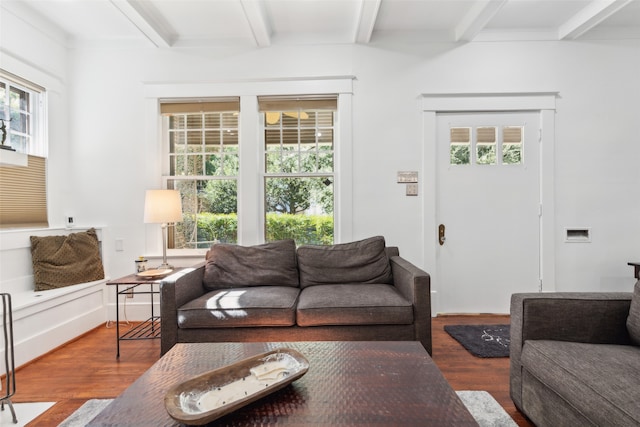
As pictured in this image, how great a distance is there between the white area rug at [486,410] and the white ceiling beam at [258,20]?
3.23 meters

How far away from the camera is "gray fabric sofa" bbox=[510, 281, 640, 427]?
47.6 inches

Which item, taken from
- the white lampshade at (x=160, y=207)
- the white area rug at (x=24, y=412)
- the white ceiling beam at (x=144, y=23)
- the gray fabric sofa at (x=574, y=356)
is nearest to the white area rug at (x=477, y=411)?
the gray fabric sofa at (x=574, y=356)

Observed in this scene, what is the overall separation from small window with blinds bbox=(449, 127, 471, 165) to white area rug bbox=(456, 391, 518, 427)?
225 centimetres

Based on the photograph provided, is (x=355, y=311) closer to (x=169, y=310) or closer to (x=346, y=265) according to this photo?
(x=346, y=265)

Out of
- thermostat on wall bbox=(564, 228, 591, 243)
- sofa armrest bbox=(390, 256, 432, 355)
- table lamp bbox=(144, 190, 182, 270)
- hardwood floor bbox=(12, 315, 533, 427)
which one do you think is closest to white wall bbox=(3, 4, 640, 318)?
thermostat on wall bbox=(564, 228, 591, 243)

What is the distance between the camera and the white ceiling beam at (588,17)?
2.79 meters

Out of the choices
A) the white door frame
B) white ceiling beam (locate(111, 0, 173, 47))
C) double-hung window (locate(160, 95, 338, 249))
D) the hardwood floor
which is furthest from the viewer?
double-hung window (locate(160, 95, 338, 249))

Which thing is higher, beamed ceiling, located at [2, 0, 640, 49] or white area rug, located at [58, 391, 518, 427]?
beamed ceiling, located at [2, 0, 640, 49]

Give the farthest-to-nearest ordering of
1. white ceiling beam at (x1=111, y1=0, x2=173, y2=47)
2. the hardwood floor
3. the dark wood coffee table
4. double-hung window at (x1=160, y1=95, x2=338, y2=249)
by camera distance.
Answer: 1. double-hung window at (x1=160, y1=95, x2=338, y2=249)
2. white ceiling beam at (x1=111, y1=0, x2=173, y2=47)
3. the hardwood floor
4. the dark wood coffee table

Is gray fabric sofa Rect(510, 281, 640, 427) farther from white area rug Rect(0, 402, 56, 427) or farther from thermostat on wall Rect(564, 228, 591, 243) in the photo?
white area rug Rect(0, 402, 56, 427)

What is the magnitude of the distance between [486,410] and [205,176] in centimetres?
314

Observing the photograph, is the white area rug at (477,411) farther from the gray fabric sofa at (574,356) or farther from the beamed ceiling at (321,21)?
the beamed ceiling at (321,21)

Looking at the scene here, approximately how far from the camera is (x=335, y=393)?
116cm

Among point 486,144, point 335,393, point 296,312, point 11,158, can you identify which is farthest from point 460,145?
point 11,158
